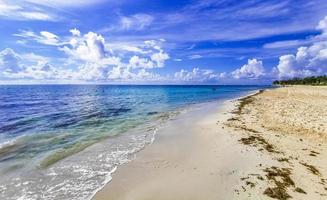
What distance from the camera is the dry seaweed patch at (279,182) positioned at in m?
7.43

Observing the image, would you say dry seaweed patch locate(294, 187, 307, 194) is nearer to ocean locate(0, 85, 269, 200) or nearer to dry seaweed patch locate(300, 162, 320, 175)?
dry seaweed patch locate(300, 162, 320, 175)

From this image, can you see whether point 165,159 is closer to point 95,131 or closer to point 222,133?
point 222,133

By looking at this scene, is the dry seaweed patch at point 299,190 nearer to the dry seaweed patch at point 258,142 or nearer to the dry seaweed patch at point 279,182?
the dry seaweed patch at point 279,182

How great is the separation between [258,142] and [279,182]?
543cm

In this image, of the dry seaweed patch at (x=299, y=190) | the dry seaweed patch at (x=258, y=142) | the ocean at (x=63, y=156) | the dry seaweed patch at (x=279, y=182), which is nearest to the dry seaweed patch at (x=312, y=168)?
the dry seaweed patch at (x=279, y=182)

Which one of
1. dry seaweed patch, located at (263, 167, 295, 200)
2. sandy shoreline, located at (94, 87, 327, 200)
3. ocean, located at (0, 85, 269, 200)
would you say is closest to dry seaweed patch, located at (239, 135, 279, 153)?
sandy shoreline, located at (94, 87, 327, 200)

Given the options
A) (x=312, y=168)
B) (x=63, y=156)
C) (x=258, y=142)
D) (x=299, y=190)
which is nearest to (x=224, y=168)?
(x=299, y=190)

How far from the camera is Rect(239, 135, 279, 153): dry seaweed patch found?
12.3 m

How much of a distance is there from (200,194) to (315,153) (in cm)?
713

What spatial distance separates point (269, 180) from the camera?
852cm

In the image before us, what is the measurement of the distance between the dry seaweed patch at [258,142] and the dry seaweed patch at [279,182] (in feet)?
8.88

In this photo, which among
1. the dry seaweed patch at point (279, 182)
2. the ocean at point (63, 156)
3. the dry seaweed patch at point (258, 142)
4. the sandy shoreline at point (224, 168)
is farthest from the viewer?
the dry seaweed patch at point (258, 142)

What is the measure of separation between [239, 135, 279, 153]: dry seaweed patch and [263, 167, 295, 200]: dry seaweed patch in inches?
107

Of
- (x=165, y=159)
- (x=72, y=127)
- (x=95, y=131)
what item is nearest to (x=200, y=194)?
(x=165, y=159)
